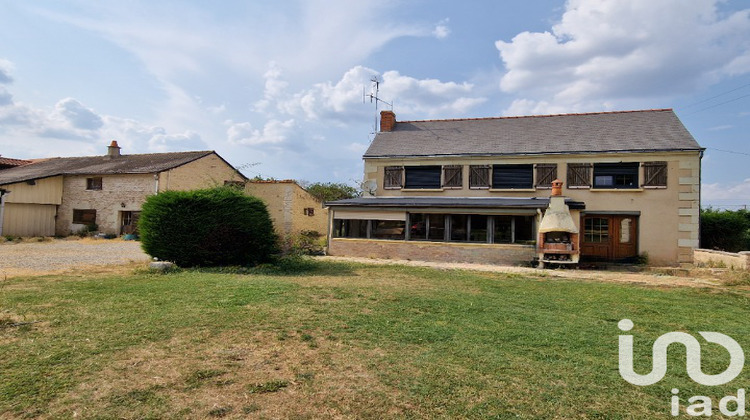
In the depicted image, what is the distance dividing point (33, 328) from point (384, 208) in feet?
41.9

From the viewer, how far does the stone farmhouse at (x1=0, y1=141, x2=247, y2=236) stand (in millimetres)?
22812

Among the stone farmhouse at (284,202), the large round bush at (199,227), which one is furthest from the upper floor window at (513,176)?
the large round bush at (199,227)

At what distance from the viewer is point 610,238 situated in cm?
1648

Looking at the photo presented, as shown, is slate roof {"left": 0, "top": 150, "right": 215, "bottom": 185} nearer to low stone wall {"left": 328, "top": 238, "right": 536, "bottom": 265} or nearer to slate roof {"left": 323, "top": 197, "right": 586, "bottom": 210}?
low stone wall {"left": 328, "top": 238, "right": 536, "bottom": 265}

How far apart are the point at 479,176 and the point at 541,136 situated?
11.8 ft

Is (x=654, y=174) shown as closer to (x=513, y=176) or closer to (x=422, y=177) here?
(x=513, y=176)

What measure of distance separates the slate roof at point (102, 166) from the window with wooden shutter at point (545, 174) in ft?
65.3

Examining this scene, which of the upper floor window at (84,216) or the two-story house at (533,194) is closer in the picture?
the two-story house at (533,194)

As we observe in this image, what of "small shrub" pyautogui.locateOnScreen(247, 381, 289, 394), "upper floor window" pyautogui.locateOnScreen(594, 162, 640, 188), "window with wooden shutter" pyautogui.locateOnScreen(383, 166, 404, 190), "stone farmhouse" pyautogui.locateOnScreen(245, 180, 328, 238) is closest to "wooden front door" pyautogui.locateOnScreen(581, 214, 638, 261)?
"upper floor window" pyautogui.locateOnScreen(594, 162, 640, 188)

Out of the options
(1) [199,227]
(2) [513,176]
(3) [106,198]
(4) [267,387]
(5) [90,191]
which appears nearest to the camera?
(4) [267,387]

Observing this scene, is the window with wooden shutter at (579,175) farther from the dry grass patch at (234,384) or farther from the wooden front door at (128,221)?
the wooden front door at (128,221)

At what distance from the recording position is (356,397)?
334cm

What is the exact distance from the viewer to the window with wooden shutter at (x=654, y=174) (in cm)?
1586

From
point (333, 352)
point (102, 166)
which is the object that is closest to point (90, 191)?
→ point (102, 166)
